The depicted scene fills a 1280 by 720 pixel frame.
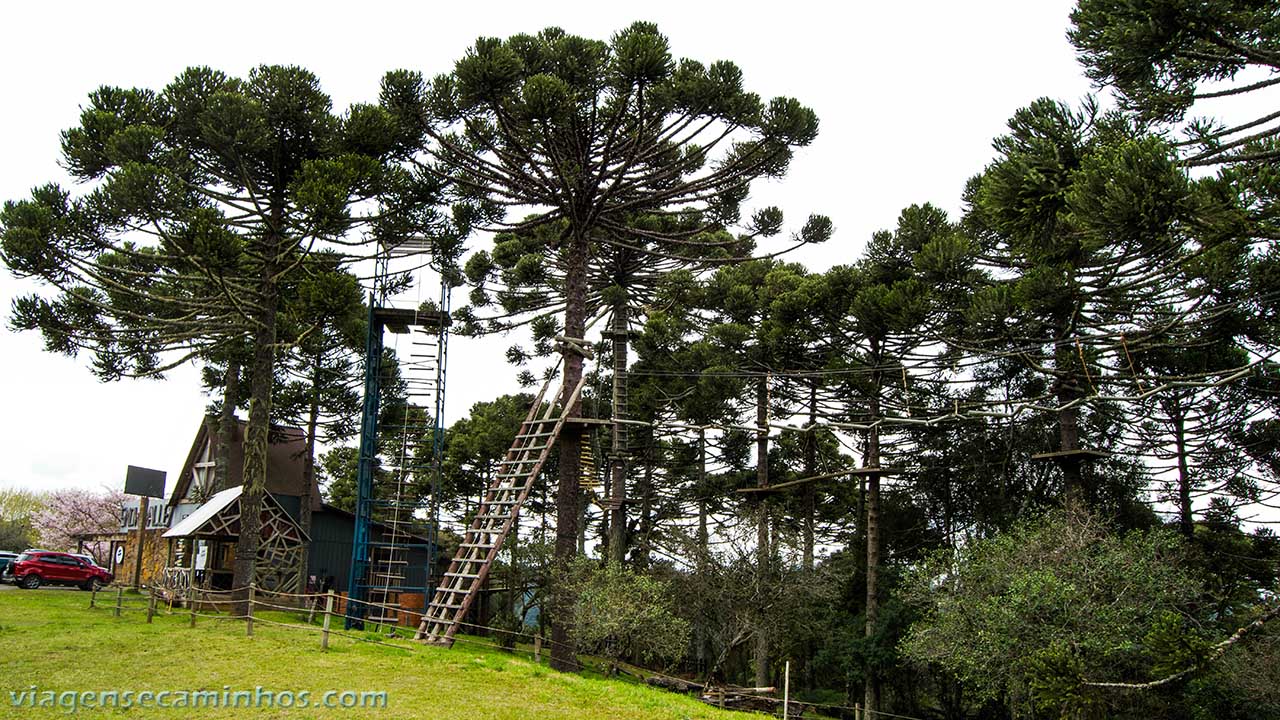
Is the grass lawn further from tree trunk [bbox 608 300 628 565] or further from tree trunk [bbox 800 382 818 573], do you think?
tree trunk [bbox 800 382 818 573]

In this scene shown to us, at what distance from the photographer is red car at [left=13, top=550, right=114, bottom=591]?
1069 inches

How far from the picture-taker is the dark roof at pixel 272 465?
30938 millimetres

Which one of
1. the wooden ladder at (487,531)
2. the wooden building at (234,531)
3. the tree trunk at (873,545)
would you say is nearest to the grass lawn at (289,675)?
the wooden ladder at (487,531)

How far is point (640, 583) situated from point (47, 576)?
22.4 metres

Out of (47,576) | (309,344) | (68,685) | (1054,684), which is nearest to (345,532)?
(309,344)

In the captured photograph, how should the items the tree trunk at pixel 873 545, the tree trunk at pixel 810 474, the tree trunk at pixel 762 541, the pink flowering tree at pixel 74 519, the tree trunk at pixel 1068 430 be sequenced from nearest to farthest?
1. the tree trunk at pixel 1068 430
2. the tree trunk at pixel 762 541
3. the tree trunk at pixel 873 545
4. the tree trunk at pixel 810 474
5. the pink flowering tree at pixel 74 519

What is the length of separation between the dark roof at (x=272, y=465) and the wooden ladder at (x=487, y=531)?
49.9 ft

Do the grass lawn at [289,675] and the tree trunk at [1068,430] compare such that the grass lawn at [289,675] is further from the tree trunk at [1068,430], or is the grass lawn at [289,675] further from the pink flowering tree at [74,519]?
the pink flowering tree at [74,519]

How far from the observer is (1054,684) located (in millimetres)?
9078

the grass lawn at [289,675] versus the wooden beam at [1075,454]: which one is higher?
the wooden beam at [1075,454]

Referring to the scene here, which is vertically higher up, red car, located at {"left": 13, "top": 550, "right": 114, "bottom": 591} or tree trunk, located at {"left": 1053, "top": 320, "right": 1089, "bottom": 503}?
tree trunk, located at {"left": 1053, "top": 320, "right": 1089, "bottom": 503}

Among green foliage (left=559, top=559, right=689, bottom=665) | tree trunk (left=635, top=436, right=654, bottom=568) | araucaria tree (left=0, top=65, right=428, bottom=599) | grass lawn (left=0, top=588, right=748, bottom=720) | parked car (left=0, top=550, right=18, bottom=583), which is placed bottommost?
parked car (left=0, top=550, right=18, bottom=583)

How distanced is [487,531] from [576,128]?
26.3 feet

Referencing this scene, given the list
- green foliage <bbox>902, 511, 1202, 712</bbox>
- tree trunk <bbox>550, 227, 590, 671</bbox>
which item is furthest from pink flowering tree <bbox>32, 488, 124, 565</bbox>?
green foliage <bbox>902, 511, 1202, 712</bbox>
